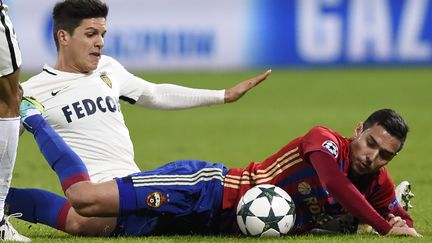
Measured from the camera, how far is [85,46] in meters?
7.59

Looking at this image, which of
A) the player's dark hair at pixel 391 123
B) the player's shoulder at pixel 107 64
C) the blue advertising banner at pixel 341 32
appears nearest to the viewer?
the player's dark hair at pixel 391 123

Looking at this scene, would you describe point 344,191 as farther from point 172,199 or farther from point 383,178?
point 172,199

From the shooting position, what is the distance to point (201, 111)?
19016 millimetres

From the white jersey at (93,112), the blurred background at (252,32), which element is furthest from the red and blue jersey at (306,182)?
the blurred background at (252,32)

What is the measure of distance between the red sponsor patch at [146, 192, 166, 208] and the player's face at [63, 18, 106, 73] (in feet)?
4.50

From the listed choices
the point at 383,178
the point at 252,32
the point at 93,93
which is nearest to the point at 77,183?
the point at 93,93

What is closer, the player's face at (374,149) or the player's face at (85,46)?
the player's face at (374,149)

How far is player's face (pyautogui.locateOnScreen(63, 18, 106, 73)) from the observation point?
7586 millimetres

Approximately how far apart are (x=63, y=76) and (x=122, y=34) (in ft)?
51.3

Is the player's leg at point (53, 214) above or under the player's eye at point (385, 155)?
under

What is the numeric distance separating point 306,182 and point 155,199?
37.7 inches

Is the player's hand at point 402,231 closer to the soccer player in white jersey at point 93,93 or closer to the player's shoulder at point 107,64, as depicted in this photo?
the soccer player in white jersey at point 93,93

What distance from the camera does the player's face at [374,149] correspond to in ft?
21.6

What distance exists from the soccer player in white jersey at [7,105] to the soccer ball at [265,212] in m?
1.35
